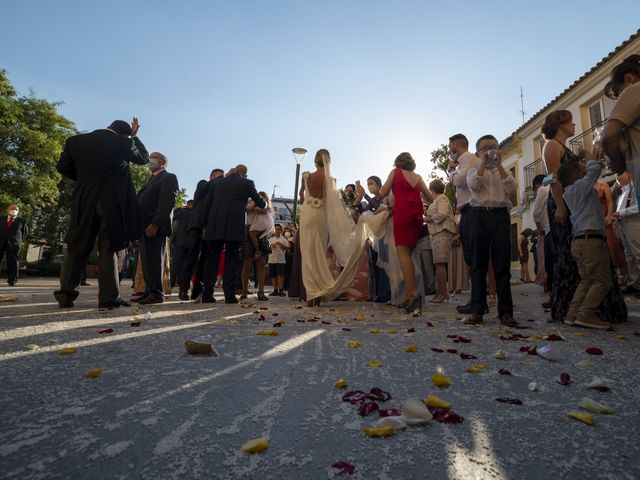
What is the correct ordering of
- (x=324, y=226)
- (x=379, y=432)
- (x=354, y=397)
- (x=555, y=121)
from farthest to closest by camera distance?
(x=324, y=226), (x=555, y=121), (x=354, y=397), (x=379, y=432)

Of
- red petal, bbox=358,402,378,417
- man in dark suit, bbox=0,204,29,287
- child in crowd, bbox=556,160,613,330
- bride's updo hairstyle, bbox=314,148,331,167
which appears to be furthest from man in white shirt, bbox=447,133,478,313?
man in dark suit, bbox=0,204,29,287

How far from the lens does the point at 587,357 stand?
2332 millimetres

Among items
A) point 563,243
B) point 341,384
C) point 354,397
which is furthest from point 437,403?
point 563,243

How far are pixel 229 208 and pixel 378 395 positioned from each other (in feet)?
15.8

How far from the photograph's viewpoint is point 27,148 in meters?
24.1

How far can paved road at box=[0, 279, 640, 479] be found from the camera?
1.04 meters

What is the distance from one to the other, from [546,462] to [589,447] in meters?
0.20

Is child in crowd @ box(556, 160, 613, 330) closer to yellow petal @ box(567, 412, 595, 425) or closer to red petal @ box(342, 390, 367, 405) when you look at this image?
yellow petal @ box(567, 412, 595, 425)

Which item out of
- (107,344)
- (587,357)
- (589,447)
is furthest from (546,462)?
(107,344)

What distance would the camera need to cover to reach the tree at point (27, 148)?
74.7 ft

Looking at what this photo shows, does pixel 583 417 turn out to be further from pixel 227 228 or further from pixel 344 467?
pixel 227 228

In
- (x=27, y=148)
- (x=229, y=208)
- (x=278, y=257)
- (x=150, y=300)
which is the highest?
(x=27, y=148)

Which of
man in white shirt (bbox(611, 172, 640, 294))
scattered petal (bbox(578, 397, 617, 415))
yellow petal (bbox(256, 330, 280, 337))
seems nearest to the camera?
scattered petal (bbox(578, 397, 617, 415))

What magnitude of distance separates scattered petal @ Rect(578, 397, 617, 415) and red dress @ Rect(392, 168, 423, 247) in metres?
3.65
